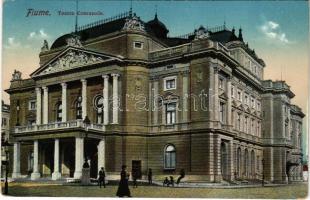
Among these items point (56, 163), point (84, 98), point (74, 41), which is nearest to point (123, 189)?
point (84, 98)

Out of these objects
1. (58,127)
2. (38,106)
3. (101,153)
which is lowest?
(101,153)

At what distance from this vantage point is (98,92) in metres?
18.8

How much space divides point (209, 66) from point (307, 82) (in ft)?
12.7

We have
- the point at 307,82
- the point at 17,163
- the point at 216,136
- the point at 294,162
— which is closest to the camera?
the point at 307,82

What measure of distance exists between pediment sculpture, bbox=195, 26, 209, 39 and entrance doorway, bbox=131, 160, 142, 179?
445 cm

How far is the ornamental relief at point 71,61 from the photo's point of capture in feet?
62.6

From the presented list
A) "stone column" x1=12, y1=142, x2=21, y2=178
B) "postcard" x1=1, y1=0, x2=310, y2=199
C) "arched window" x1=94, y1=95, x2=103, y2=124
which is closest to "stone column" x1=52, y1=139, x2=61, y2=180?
"postcard" x1=1, y1=0, x2=310, y2=199

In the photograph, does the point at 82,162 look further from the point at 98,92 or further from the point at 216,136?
the point at 216,136

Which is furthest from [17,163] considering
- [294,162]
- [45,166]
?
[294,162]

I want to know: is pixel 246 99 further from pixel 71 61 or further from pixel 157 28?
pixel 71 61

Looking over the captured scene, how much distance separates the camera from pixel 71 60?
19.4 m

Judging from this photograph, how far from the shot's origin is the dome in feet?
55.2

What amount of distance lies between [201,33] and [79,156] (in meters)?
5.52

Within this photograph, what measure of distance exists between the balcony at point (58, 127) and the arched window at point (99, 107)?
196mm
